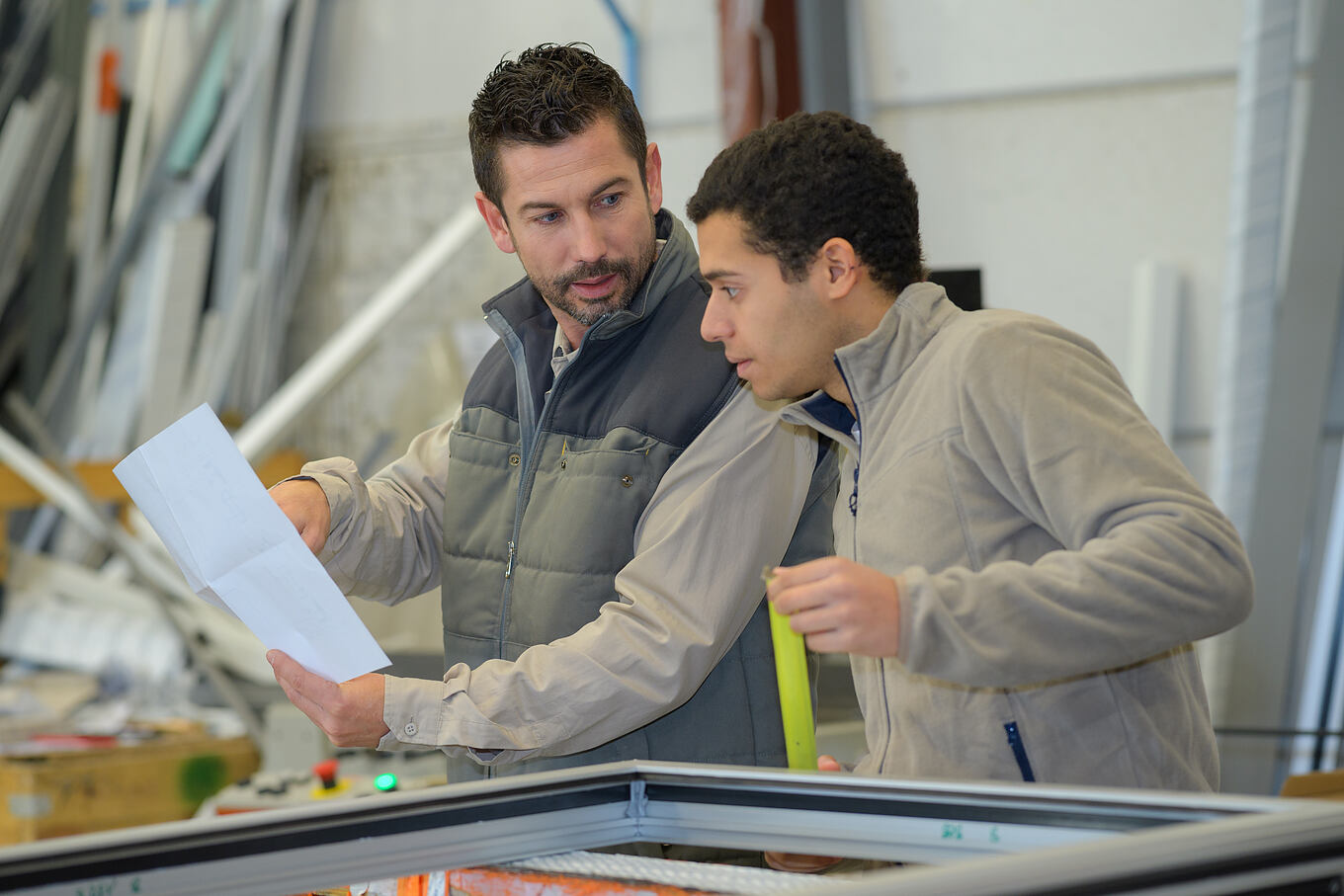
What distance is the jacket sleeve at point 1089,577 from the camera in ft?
2.99

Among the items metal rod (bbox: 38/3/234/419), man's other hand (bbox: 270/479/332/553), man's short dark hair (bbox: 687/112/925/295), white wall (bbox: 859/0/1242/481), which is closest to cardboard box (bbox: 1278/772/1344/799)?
man's short dark hair (bbox: 687/112/925/295)

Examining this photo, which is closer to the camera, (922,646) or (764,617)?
(922,646)

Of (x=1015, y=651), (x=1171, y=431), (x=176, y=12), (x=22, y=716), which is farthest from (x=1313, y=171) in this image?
(x=176, y=12)

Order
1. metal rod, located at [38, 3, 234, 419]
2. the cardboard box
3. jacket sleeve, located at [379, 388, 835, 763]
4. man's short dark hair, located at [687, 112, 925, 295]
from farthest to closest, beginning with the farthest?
metal rod, located at [38, 3, 234, 419], the cardboard box, jacket sleeve, located at [379, 388, 835, 763], man's short dark hair, located at [687, 112, 925, 295]

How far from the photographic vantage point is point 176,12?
211 inches

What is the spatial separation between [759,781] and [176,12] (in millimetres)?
5295

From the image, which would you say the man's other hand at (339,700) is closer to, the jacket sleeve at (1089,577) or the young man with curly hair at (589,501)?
the young man with curly hair at (589,501)

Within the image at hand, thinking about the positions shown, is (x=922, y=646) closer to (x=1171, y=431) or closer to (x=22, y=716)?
(x=1171, y=431)

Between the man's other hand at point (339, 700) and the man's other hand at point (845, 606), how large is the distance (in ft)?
1.75

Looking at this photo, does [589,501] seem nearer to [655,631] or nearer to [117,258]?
[655,631]

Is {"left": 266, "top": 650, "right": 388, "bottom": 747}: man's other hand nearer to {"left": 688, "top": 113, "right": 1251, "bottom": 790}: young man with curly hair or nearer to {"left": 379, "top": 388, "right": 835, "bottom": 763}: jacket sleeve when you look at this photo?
{"left": 379, "top": 388, "right": 835, "bottom": 763}: jacket sleeve

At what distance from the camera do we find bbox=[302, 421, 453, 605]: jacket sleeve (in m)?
1.56

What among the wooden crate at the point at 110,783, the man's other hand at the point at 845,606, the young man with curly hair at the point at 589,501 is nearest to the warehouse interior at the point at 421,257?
the wooden crate at the point at 110,783

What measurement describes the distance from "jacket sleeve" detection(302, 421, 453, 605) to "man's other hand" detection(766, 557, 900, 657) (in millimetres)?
793
